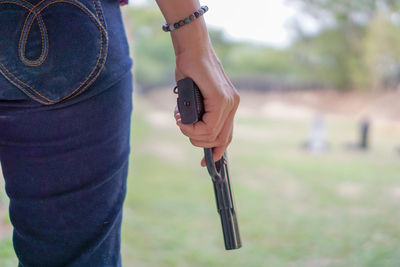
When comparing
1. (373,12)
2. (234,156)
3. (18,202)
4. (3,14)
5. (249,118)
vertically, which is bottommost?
(18,202)

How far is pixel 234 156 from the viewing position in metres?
5.85

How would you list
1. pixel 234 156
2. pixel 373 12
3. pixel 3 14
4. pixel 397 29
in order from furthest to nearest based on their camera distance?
1. pixel 373 12
2. pixel 397 29
3. pixel 234 156
4. pixel 3 14

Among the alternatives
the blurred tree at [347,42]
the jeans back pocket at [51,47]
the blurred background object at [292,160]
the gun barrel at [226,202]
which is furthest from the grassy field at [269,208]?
the blurred tree at [347,42]

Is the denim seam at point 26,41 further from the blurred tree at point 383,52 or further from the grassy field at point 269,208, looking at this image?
the blurred tree at point 383,52

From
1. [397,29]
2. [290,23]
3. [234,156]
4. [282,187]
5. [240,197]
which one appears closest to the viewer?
[240,197]

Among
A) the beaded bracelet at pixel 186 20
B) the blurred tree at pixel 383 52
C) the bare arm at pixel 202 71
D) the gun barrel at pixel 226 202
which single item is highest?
the blurred tree at pixel 383 52

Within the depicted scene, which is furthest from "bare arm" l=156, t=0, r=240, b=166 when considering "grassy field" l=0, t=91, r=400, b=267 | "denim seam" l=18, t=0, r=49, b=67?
"grassy field" l=0, t=91, r=400, b=267

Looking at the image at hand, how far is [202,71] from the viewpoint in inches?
18.6

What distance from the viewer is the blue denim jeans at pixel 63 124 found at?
42cm

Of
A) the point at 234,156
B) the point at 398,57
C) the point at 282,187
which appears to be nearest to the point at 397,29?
the point at 398,57

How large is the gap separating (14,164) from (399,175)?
4.60 m

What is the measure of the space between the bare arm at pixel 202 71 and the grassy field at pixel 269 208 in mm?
1067

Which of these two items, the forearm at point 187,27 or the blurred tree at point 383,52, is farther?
the blurred tree at point 383,52

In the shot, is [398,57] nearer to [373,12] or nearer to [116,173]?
[373,12]
